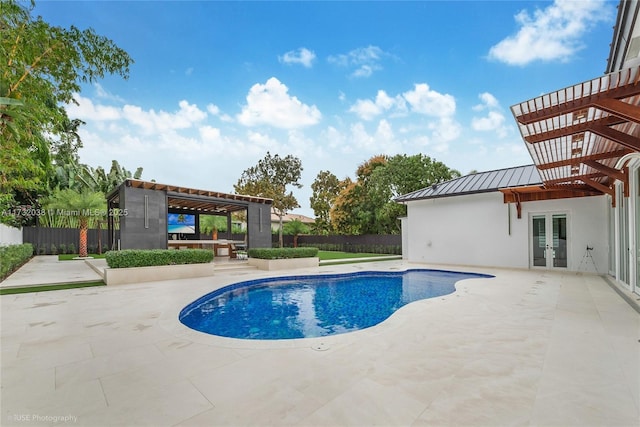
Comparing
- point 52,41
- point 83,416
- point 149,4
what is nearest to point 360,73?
point 149,4

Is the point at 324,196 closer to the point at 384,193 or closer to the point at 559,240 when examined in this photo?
the point at 384,193

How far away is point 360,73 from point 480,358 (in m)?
15.2

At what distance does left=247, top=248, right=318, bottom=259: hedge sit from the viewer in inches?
511

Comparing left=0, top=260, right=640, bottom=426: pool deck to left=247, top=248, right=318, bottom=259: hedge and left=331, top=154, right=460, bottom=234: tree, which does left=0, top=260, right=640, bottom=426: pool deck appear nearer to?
left=247, top=248, right=318, bottom=259: hedge

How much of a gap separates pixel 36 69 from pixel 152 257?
20.1ft

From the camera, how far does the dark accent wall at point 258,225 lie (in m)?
15.2

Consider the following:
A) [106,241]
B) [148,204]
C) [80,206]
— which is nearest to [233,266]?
A: [148,204]

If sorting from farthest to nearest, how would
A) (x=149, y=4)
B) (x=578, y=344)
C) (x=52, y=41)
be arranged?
(x=149, y=4)
(x=52, y=41)
(x=578, y=344)

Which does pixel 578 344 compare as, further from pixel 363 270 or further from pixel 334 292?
pixel 363 270

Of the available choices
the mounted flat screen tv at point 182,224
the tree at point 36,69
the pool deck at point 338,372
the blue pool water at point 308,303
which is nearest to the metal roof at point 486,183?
the blue pool water at point 308,303

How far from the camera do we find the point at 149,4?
10.7 m

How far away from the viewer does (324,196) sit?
28375mm

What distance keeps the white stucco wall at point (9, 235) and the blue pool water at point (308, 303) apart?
1129cm

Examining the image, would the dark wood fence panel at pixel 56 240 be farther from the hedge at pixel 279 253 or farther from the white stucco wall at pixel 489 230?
the white stucco wall at pixel 489 230
